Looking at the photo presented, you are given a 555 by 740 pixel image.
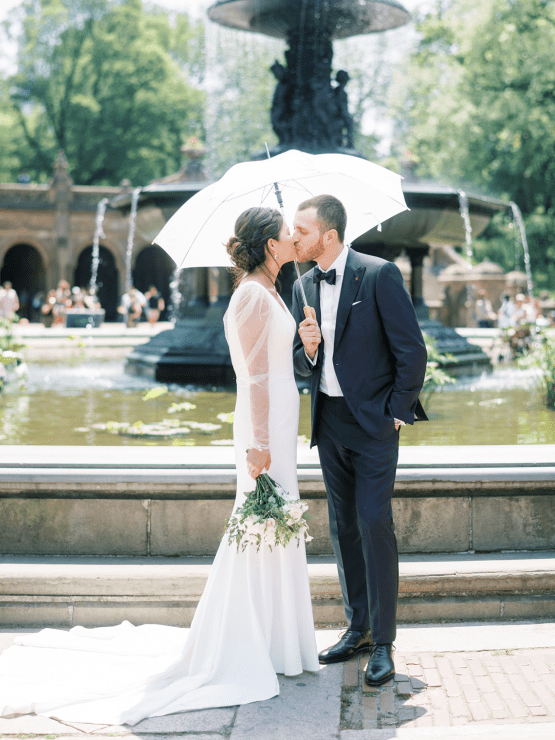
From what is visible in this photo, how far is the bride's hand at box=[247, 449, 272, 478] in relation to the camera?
3.47m

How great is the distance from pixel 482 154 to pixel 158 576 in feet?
103

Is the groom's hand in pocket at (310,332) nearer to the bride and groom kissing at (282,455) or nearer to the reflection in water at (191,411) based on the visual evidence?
the bride and groom kissing at (282,455)

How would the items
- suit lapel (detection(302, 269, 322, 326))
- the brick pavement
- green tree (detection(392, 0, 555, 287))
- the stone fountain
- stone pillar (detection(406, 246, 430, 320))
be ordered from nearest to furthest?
the brick pavement → suit lapel (detection(302, 269, 322, 326)) → the stone fountain → stone pillar (detection(406, 246, 430, 320)) → green tree (detection(392, 0, 555, 287))

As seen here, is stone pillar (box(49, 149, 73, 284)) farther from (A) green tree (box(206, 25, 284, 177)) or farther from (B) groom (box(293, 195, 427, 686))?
(B) groom (box(293, 195, 427, 686))

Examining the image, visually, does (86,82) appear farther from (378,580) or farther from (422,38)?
(378,580)

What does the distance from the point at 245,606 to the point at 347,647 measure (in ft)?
1.76

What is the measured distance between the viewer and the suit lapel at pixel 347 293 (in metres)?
3.58

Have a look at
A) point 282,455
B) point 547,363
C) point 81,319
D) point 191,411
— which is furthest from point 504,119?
point 282,455

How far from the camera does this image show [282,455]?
360 cm

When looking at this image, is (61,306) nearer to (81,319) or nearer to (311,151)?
(81,319)

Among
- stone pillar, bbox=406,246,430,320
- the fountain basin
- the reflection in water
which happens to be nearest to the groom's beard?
the reflection in water

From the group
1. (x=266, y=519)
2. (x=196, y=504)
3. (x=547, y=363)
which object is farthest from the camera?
(x=547, y=363)

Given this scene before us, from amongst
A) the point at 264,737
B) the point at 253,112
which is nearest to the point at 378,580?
the point at 264,737

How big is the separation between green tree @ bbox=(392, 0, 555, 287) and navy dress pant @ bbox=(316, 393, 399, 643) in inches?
1088
